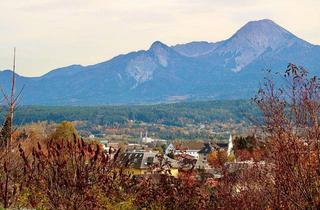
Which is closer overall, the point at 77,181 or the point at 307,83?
the point at 307,83

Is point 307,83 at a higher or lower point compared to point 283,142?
higher

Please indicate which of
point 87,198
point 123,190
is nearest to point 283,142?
point 87,198

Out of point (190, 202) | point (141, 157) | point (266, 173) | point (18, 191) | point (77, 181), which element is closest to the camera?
point (77, 181)

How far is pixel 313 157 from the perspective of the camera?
28.7 ft

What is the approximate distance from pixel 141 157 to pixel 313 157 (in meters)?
43.9

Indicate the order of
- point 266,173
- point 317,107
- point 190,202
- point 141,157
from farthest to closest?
point 141,157 → point 190,202 → point 266,173 → point 317,107

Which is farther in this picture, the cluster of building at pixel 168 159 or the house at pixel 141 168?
the cluster of building at pixel 168 159

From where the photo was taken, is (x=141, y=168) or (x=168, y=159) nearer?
(x=168, y=159)

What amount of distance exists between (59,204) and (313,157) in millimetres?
4231

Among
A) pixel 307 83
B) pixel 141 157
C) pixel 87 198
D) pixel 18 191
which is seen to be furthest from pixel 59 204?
pixel 141 157

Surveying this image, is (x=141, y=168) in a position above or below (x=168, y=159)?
below

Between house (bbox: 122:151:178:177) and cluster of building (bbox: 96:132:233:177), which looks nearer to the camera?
house (bbox: 122:151:178:177)

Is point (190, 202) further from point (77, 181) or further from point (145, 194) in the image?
point (77, 181)

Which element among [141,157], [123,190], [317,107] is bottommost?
[141,157]
